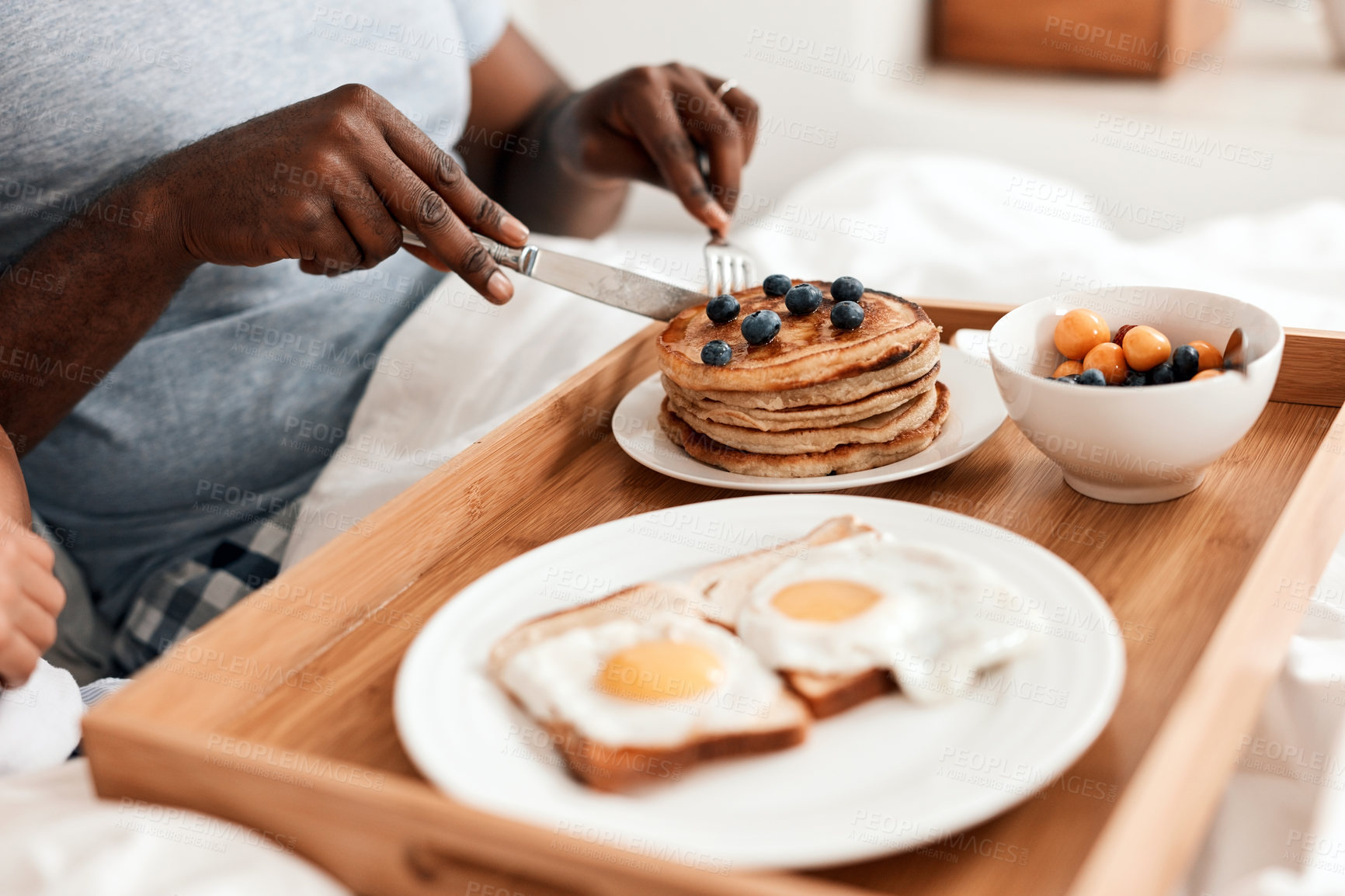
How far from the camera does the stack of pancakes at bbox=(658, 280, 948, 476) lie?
99cm

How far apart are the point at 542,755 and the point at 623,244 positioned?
220 centimetres

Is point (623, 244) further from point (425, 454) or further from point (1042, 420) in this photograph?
point (1042, 420)

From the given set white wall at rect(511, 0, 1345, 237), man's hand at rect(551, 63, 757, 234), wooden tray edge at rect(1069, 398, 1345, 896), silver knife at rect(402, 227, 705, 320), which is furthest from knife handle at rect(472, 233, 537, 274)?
white wall at rect(511, 0, 1345, 237)

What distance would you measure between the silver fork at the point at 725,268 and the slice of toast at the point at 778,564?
21.7 inches

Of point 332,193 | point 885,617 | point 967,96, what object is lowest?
point 967,96

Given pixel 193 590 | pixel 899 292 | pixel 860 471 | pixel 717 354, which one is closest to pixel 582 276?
pixel 717 354

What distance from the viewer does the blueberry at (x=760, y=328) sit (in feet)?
3.33

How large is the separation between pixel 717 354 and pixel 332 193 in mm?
392

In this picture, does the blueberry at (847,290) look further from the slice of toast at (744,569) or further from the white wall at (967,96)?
the white wall at (967,96)

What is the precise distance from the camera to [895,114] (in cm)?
312

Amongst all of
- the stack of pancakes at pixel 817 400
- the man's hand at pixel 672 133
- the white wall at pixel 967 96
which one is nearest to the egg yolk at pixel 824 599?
the stack of pancakes at pixel 817 400

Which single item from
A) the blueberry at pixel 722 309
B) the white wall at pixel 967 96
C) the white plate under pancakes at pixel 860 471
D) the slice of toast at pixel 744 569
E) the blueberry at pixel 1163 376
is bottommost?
the white wall at pixel 967 96

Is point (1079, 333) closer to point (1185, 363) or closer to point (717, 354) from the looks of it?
point (1185, 363)

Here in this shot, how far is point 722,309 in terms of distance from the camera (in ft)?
3.53
